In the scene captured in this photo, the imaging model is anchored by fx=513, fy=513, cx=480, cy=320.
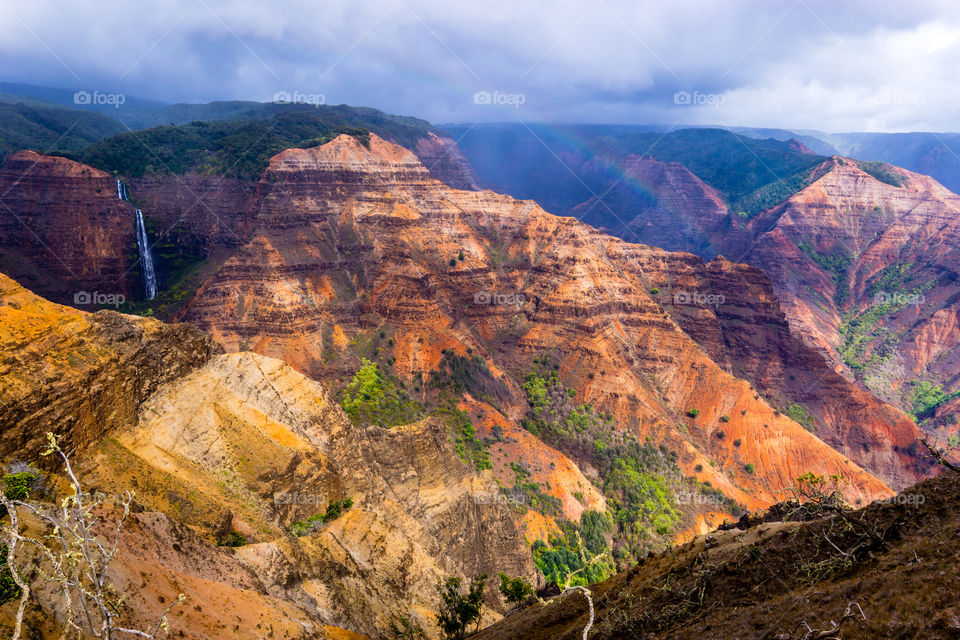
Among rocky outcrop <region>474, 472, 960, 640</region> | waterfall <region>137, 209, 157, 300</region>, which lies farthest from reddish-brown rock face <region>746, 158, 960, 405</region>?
waterfall <region>137, 209, 157, 300</region>

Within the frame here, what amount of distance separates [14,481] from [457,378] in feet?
192

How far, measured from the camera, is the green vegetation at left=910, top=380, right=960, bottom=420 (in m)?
108

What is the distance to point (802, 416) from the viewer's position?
8994 cm

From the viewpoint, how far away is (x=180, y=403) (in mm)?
33781

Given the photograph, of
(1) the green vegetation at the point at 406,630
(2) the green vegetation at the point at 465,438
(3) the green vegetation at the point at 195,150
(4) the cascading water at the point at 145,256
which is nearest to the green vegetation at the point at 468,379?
(2) the green vegetation at the point at 465,438

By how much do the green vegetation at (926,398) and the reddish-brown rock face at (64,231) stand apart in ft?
537

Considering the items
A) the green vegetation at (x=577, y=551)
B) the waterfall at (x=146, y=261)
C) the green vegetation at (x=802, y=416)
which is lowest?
the green vegetation at (x=577, y=551)

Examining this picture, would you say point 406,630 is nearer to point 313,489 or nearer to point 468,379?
point 313,489

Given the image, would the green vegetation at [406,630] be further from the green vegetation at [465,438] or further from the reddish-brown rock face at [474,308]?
the reddish-brown rock face at [474,308]

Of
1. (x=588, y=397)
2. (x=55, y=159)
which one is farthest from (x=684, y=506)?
(x=55, y=159)

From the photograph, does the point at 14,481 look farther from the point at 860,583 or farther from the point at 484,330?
the point at 484,330

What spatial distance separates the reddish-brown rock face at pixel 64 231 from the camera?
9212cm

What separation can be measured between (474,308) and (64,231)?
78.0m

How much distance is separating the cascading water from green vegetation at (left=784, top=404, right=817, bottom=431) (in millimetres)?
120323
